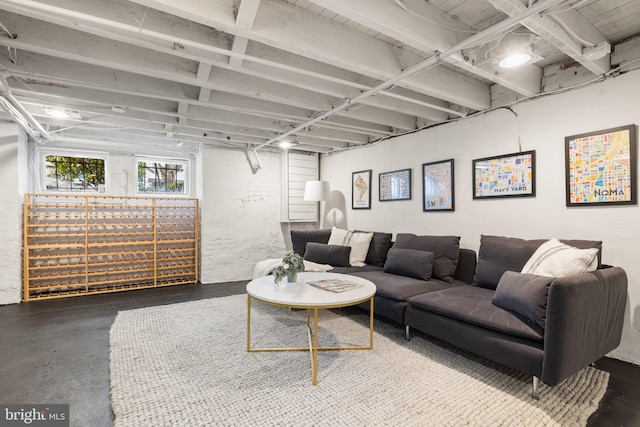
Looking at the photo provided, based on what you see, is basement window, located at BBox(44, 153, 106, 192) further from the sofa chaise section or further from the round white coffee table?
the sofa chaise section

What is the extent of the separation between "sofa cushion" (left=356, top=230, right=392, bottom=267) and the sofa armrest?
7.22ft

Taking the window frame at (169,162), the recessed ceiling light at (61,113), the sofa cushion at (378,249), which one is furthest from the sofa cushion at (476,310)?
the window frame at (169,162)

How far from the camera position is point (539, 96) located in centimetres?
283

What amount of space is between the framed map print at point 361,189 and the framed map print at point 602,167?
2.57m

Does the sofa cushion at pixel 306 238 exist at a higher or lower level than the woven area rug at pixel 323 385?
higher

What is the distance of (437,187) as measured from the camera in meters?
3.73

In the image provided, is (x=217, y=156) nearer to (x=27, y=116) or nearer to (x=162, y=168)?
(x=162, y=168)

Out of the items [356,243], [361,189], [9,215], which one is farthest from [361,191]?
[9,215]

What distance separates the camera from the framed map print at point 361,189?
4.81 m

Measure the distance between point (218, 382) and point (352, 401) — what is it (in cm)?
90

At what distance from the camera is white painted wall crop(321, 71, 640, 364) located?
2.35m

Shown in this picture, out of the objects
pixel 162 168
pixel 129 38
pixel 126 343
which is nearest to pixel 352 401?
pixel 126 343

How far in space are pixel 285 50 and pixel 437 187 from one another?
97.0 inches

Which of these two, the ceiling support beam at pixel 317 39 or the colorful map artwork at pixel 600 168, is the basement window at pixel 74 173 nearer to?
the ceiling support beam at pixel 317 39
